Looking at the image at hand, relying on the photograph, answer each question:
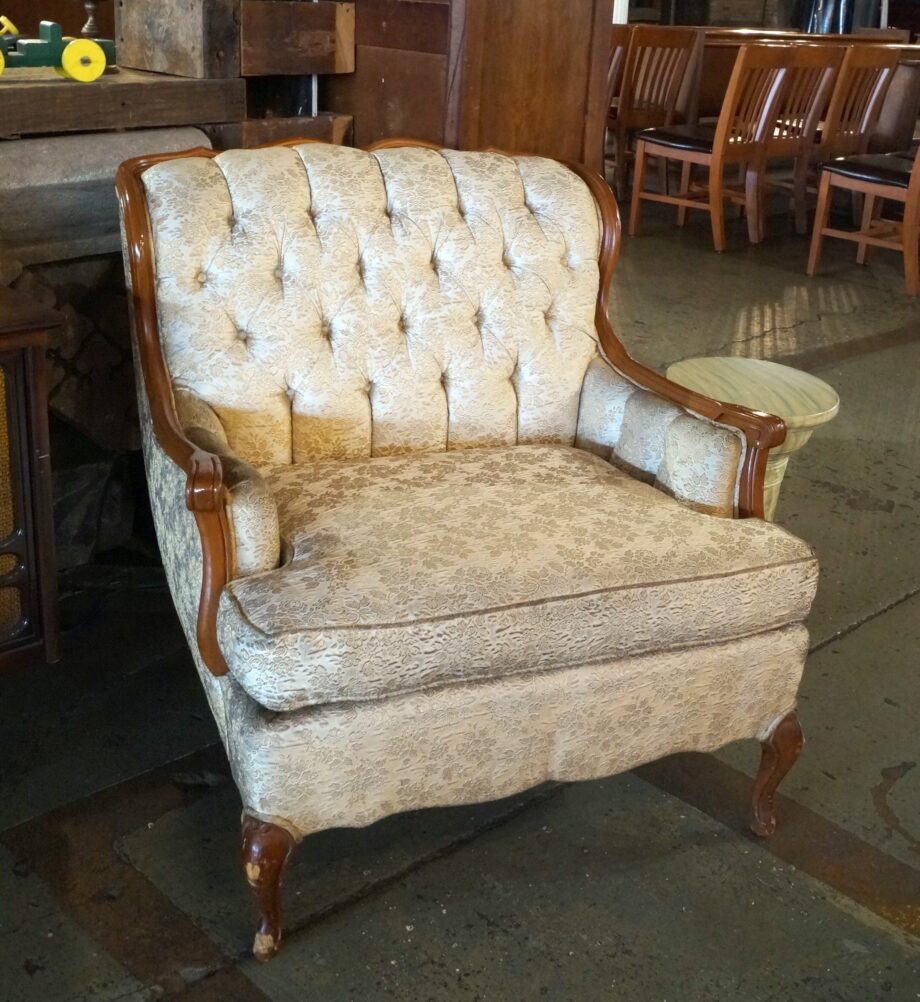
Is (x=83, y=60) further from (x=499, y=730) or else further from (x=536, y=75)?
(x=499, y=730)

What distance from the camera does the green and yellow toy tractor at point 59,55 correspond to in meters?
2.12

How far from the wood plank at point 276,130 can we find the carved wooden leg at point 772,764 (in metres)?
1.42

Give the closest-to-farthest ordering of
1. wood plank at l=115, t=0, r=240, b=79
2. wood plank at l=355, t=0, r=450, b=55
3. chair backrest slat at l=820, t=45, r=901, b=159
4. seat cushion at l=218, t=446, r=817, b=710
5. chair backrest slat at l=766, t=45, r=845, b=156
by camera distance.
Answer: seat cushion at l=218, t=446, r=817, b=710 < wood plank at l=115, t=0, r=240, b=79 < wood plank at l=355, t=0, r=450, b=55 < chair backrest slat at l=766, t=45, r=845, b=156 < chair backrest slat at l=820, t=45, r=901, b=159

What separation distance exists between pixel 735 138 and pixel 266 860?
4.72m

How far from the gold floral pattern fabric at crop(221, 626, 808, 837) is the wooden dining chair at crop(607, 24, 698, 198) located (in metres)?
4.82

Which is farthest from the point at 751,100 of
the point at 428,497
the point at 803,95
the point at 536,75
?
the point at 428,497

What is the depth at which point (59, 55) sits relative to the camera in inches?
84.0

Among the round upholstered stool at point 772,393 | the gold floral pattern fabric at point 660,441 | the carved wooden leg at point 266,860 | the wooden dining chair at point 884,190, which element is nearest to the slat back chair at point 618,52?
the wooden dining chair at point 884,190

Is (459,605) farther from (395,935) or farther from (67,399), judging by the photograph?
(67,399)

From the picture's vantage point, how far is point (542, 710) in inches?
63.1

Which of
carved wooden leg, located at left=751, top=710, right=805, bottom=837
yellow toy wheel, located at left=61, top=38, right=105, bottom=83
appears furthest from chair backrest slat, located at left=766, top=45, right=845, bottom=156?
carved wooden leg, located at left=751, top=710, right=805, bottom=837

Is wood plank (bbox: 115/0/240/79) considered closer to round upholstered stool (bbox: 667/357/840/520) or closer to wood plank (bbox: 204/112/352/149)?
wood plank (bbox: 204/112/352/149)

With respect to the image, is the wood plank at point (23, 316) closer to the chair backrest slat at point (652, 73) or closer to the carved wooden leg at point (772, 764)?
the carved wooden leg at point (772, 764)

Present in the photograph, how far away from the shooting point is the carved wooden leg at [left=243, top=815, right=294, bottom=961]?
1.50 m
